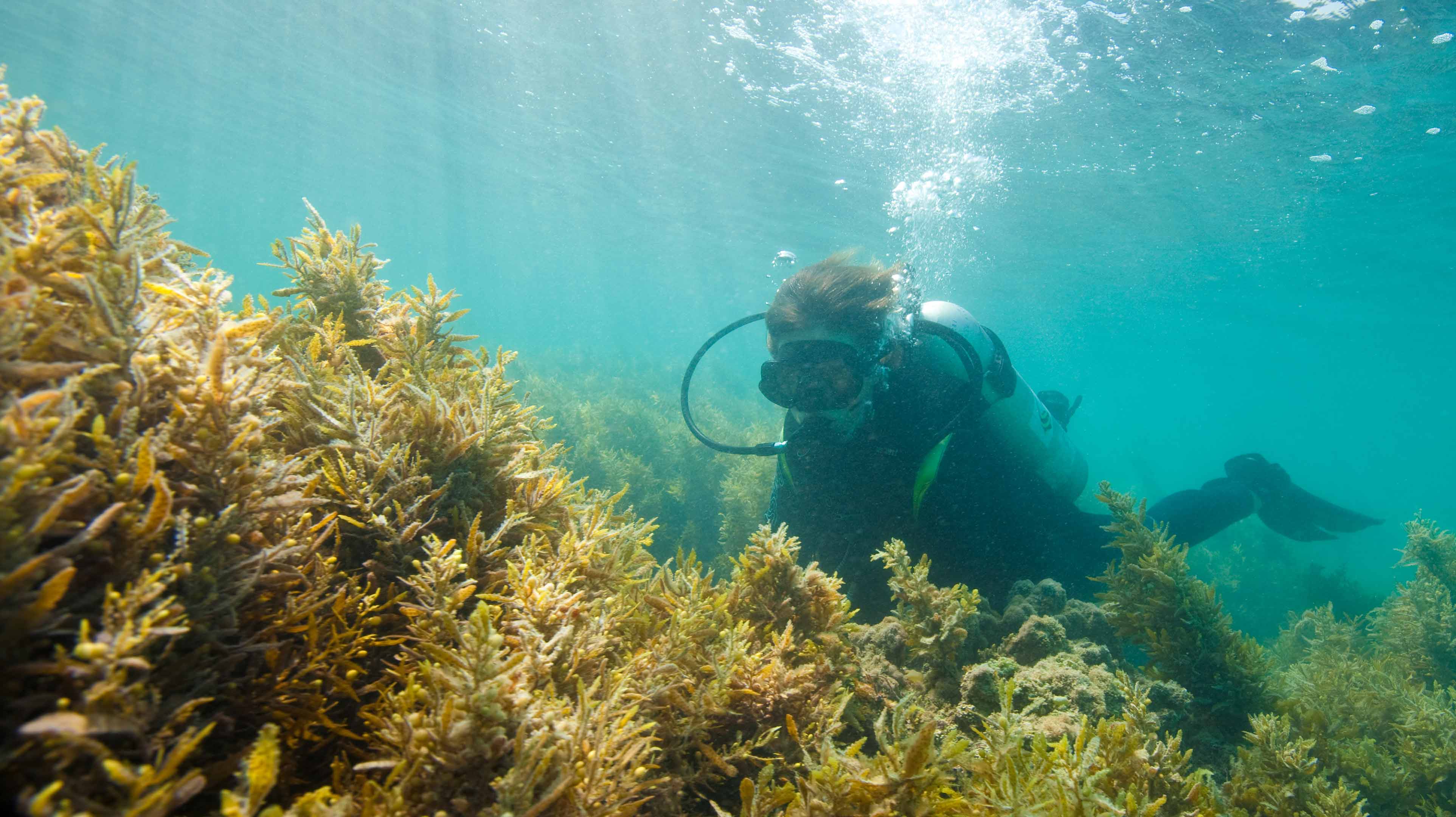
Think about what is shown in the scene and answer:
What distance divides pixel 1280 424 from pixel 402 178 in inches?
5101

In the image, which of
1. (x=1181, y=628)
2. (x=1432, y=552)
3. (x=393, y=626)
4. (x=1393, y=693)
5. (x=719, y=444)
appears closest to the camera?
(x=393, y=626)

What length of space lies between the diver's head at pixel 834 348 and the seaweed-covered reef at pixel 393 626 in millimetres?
1656

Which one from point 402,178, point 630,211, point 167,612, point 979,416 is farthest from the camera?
point 402,178

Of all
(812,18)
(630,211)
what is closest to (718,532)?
(812,18)

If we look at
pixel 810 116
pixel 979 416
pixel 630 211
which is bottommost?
→ pixel 979 416

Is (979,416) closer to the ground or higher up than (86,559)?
higher up

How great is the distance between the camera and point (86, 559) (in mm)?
1153

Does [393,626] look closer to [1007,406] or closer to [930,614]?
[930,614]

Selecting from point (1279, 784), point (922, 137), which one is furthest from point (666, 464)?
point (922, 137)

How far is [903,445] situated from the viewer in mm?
4590

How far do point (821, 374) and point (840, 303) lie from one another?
0.60m

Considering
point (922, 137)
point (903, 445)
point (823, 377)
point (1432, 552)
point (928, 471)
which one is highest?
point (922, 137)

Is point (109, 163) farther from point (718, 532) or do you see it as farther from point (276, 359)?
point (718, 532)

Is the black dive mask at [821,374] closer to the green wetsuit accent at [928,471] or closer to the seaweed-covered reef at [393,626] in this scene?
the green wetsuit accent at [928,471]
